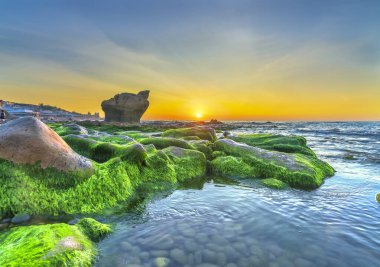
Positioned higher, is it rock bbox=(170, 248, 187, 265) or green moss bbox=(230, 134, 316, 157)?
green moss bbox=(230, 134, 316, 157)

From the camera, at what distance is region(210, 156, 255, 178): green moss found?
11.8 metres

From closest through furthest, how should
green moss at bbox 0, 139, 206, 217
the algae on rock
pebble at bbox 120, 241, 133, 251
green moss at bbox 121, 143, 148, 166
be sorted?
pebble at bbox 120, 241, 133, 251, green moss at bbox 0, 139, 206, 217, green moss at bbox 121, 143, 148, 166, the algae on rock

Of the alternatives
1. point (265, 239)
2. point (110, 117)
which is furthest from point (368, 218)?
point (110, 117)

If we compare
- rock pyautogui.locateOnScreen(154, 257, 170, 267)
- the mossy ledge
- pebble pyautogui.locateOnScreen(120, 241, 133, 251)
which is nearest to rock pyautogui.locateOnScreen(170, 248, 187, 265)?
rock pyautogui.locateOnScreen(154, 257, 170, 267)

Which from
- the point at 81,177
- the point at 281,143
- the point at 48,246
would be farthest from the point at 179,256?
the point at 281,143

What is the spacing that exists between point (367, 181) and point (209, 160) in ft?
23.1

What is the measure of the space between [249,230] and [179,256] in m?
1.89

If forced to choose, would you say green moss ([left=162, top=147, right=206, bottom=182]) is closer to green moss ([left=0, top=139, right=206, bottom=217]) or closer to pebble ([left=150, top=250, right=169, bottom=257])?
green moss ([left=0, top=139, right=206, bottom=217])

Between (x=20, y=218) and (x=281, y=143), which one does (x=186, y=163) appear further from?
(x=281, y=143)

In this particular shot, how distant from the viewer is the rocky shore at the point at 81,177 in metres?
4.71

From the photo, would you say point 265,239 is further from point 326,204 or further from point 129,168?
point 129,168

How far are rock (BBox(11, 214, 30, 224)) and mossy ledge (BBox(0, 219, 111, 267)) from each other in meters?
0.46

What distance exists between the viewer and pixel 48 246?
4.34 metres

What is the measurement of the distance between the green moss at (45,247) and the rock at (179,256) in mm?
1404
